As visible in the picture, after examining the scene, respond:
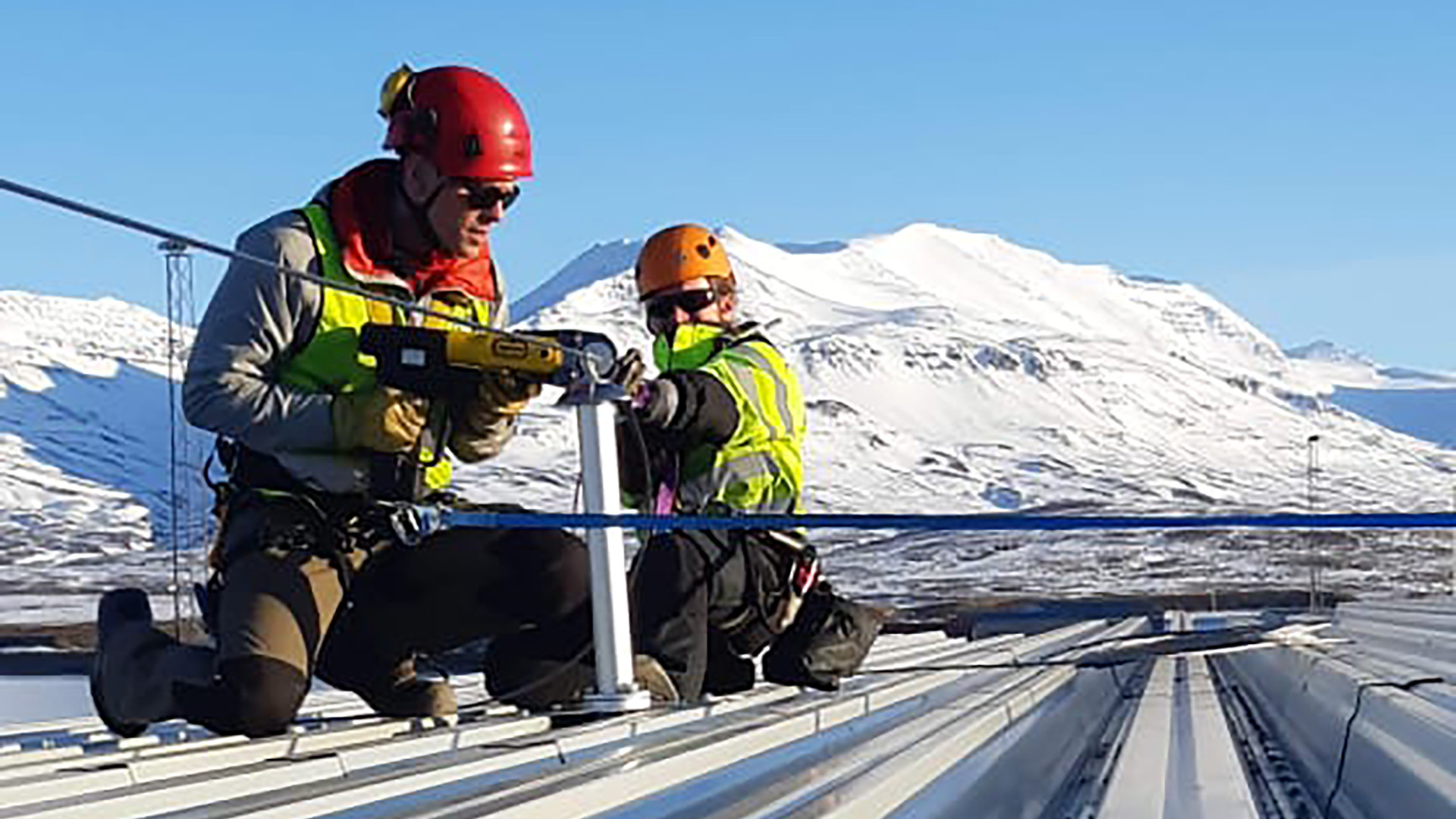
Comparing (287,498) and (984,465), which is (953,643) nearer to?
(287,498)

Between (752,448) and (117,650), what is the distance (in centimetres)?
204

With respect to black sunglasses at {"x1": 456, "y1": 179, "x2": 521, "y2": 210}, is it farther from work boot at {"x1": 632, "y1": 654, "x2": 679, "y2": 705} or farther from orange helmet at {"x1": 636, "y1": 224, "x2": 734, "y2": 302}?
orange helmet at {"x1": 636, "y1": 224, "x2": 734, "y2": 302}

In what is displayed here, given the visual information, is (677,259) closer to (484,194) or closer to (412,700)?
(484,194)

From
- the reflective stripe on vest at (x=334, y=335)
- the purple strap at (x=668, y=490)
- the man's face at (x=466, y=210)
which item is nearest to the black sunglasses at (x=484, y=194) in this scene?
the man's face at (x=466, y=210)

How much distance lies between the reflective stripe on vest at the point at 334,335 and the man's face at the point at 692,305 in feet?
5.62

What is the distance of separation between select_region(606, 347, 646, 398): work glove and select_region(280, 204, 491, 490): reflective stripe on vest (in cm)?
51

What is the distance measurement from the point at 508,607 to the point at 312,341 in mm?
765

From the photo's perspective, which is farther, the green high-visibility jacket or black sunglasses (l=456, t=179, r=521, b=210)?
the green high-visibility jacket

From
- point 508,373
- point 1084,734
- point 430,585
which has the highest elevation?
point 508,373

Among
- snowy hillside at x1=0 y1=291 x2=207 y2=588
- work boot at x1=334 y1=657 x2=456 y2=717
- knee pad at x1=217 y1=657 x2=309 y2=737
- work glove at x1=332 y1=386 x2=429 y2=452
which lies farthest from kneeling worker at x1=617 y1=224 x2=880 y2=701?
snowy hillside at x1=0 y1=291 x2=207 y2=588

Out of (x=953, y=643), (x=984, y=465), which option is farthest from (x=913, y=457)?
(x=953, y=643)

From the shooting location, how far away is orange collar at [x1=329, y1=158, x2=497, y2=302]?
5207 mm

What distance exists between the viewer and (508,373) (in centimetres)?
495

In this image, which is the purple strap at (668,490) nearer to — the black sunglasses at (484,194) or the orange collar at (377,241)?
the orange collar at (377,241)
